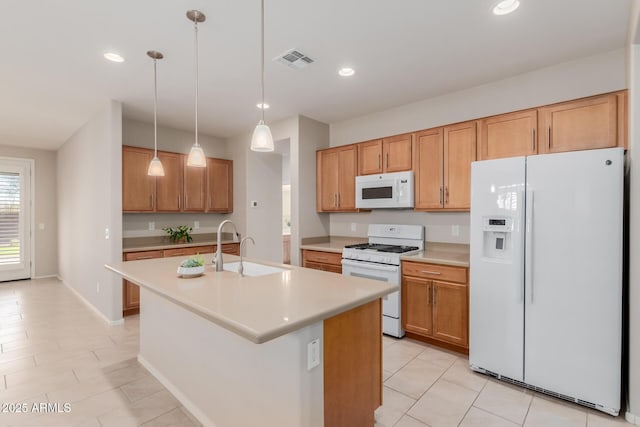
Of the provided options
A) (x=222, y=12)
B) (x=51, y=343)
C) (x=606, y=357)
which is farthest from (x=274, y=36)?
(x=51, y=343)

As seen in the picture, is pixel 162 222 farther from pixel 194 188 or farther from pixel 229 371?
pixel 229 371

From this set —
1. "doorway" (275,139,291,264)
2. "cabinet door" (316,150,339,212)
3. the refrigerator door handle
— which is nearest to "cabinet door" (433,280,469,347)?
the refrigerator door handle

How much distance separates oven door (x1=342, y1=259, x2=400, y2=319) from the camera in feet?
10.8

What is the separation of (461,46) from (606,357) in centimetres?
247

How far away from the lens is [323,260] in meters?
4.04

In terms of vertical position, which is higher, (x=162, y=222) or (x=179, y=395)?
(x=162, y=222)

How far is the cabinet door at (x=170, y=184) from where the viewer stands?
4.47m

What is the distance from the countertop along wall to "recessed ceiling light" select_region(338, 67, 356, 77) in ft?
3.83

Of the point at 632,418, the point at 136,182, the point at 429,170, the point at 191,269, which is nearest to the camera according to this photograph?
the point at 632,418

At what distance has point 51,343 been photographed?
3227 millimetres

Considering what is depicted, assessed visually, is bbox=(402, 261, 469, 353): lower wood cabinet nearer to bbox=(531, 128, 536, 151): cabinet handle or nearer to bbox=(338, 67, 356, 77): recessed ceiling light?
bbox=(531, 128, 536, 151): cabinet handle

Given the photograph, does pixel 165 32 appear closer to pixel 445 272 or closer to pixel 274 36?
pixel 274 36

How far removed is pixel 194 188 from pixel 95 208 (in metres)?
1.30

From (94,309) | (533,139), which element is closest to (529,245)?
(533,139)
